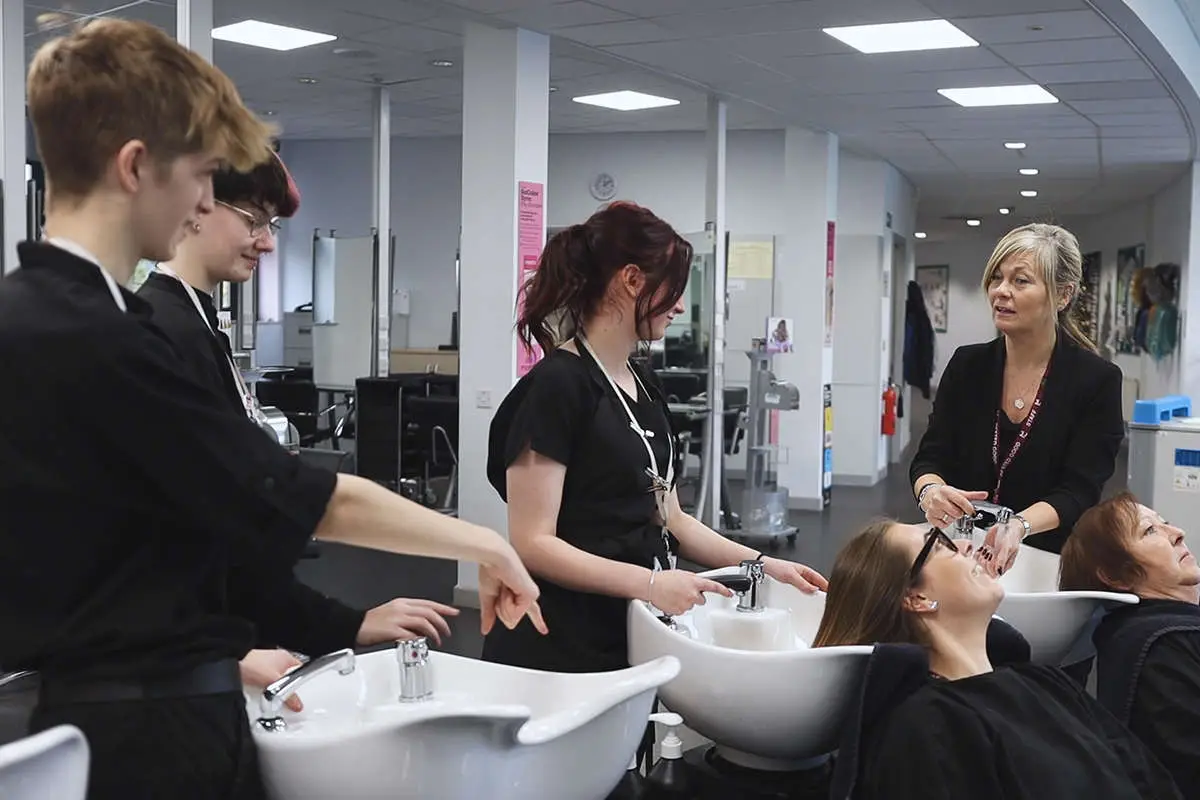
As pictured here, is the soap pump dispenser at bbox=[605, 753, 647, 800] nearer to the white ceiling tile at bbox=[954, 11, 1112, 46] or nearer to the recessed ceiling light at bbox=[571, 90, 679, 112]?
the white ceiling tile at bbox=[954, 11, 1112, 46]

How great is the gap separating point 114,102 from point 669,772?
1.33 metres

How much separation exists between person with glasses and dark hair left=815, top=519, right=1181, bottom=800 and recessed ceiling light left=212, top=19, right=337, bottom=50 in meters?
5.79

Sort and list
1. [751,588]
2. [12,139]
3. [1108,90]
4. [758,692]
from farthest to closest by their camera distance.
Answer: [1108,90] → [12,139] → [751,588] → [758,692]

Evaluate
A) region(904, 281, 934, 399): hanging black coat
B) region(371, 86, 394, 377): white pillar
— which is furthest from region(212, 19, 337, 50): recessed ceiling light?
region(904, 281, 934, 399): hanging black coat

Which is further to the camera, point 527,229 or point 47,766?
point 527,229

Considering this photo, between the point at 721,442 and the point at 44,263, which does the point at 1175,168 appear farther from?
the point at 44,263

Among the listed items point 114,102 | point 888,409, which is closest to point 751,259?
point 888,409

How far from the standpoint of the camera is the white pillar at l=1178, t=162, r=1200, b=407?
10.5 m

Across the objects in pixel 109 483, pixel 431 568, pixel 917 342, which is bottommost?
pixel 431 568

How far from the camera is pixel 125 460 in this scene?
1106 millimetres

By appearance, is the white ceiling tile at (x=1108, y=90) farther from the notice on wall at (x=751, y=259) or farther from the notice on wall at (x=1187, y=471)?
the notice on wall at (x=1187, y=471)

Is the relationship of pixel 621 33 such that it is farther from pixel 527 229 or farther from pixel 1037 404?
pixel 1037 404

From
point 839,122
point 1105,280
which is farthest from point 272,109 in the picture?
point 1105,280

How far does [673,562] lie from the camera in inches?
84.5
